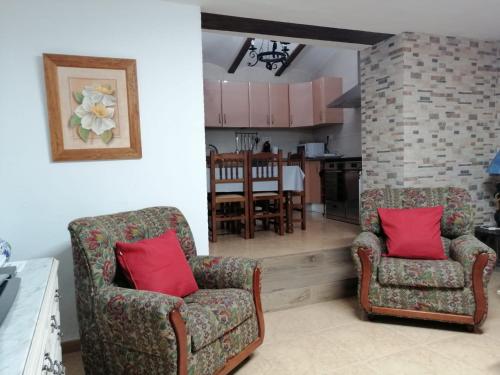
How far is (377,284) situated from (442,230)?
0.79 m

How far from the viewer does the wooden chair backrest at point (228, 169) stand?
143 inches

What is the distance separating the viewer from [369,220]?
9.48 ft

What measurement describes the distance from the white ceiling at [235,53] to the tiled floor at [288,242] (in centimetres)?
306

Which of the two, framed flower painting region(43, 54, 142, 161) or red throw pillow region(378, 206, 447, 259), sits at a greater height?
framed flower painting region(43, 54, 142, 161)

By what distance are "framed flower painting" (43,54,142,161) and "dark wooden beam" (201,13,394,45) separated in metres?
0.86

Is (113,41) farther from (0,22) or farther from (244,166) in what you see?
(244,166)

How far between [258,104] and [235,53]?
0.89 m

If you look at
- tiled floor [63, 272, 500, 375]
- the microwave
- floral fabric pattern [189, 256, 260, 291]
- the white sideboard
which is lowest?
tiled floor [63, 272, 500, 375]

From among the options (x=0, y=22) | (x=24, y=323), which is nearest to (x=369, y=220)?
(x=24, y=323)

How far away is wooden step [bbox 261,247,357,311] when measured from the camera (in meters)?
2.90

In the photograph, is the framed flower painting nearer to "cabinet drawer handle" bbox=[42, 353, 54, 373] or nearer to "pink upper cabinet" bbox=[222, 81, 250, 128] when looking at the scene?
"cabinet drawer handle" bbox=[42, 353, 54, 373]

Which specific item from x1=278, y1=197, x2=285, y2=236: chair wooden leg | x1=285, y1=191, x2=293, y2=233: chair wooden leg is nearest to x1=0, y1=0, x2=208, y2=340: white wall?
x1=278, y1=197, x2=285, y2=236: chair wooden leg

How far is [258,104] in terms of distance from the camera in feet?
19.6

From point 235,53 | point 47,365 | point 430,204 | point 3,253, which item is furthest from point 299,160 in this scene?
point 47,365
